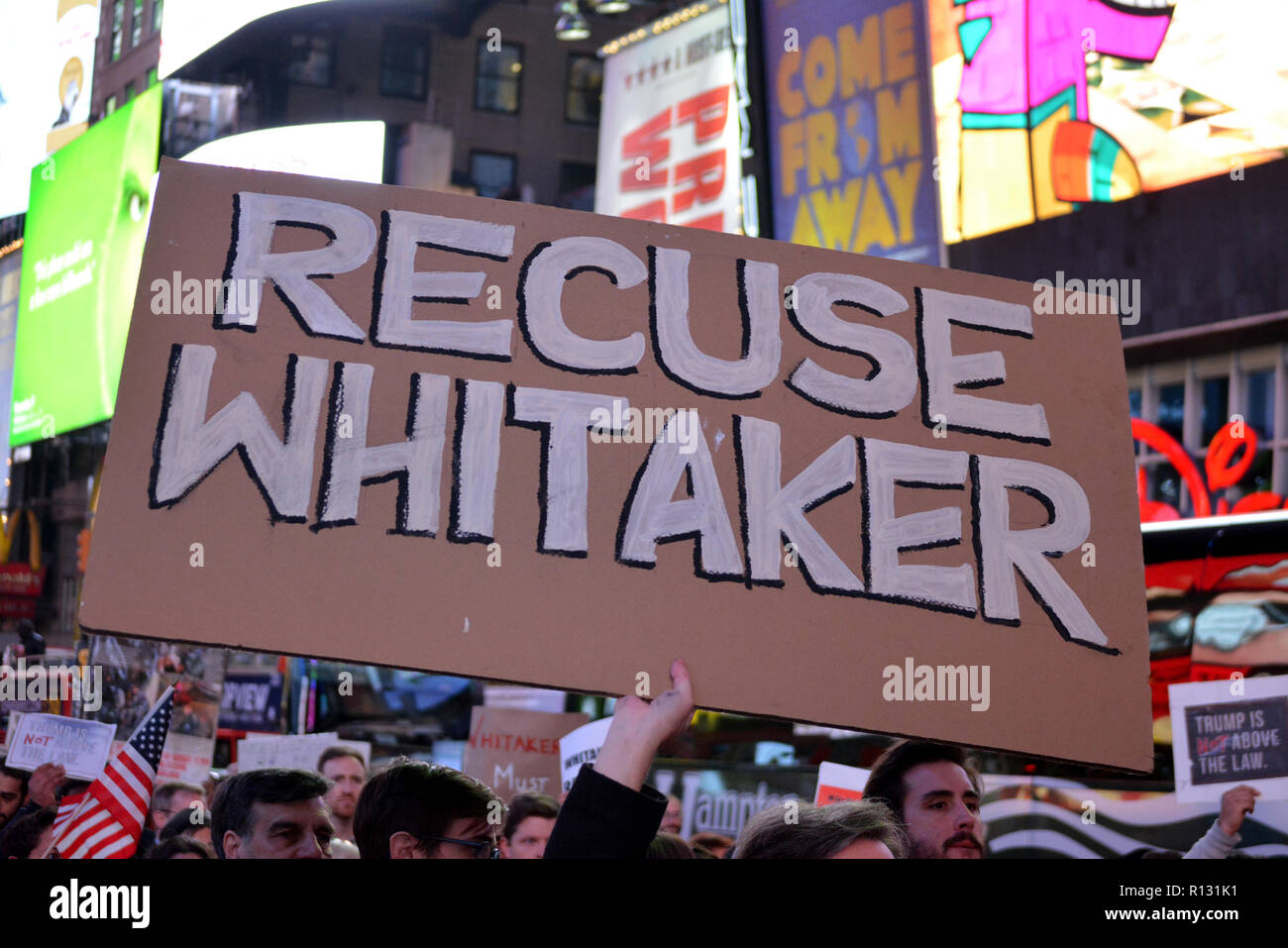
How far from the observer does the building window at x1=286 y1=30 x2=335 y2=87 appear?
39.9 m

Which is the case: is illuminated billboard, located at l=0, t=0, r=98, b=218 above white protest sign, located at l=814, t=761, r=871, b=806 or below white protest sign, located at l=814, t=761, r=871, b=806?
above

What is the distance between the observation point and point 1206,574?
280 inches

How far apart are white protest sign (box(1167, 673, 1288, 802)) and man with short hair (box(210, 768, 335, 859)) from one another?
9.78 ft

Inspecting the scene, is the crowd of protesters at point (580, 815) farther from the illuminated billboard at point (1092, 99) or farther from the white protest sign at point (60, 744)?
the illuminated billboard at point (1092, 99)

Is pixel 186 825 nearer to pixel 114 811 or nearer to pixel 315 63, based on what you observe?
pixel 114 811

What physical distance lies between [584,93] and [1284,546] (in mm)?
37770

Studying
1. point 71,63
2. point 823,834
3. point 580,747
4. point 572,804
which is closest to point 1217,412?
point 580,747

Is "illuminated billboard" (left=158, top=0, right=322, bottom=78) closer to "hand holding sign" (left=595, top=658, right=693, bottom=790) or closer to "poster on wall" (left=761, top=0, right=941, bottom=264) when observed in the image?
"poster on wall" (left=761, top=0, right=941, bottom=264)

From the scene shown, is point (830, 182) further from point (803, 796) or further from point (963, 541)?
point (963, 541)

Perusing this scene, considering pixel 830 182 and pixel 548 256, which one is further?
pixel 830 182

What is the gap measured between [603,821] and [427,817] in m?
1.01

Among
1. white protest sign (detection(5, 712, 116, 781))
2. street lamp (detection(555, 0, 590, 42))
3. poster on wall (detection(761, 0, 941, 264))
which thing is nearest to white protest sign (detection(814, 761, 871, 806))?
white protest sign (detection(5, 712, 116, 781))

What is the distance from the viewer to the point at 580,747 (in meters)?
5.78
